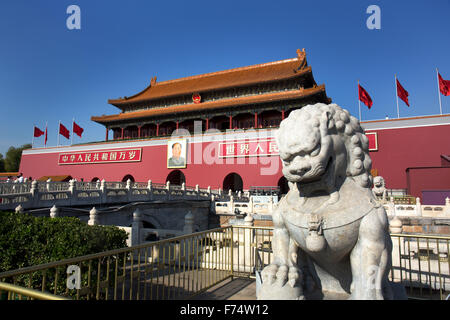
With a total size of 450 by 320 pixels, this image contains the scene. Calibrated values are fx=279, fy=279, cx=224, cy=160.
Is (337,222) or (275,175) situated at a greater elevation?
(275,175)

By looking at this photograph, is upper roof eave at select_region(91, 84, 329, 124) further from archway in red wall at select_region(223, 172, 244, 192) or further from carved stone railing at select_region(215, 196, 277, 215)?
carved stone railing at select_region(215, 196, 277, 215)

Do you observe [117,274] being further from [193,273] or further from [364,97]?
[364,97]

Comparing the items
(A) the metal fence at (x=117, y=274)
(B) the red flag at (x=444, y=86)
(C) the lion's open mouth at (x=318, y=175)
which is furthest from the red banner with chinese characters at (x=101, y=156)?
(C) the lion's open mouth at (x=318, y=175)

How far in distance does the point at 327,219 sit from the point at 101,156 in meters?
24.5

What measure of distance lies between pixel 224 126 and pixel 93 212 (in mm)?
17978

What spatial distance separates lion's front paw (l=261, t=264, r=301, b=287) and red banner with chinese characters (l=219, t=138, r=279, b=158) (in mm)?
15874

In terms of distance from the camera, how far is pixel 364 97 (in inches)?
675

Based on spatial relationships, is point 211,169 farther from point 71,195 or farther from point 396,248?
point 396,248

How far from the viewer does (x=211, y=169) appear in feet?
66.2

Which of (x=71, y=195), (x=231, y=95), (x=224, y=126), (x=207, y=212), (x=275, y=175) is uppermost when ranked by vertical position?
(x=231, y=95)

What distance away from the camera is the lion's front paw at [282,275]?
2133 mm

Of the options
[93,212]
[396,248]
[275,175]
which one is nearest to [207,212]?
[275,175]

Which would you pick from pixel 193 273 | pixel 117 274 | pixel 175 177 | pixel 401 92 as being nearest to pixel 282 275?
pixel 193 273
